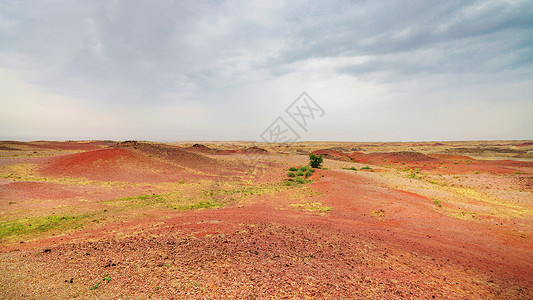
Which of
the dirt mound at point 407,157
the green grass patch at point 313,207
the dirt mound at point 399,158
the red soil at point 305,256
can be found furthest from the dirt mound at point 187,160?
the dirt mound at point 407,157

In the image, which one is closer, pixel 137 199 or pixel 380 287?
pixel 380 287

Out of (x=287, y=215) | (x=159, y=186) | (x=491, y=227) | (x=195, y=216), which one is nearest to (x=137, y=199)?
(x=159, y=186)

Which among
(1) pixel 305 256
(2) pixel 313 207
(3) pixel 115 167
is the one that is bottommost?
(2) pixel 313 207

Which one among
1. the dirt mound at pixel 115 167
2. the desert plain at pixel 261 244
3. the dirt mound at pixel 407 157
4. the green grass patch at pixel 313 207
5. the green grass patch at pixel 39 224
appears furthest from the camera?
the dirt mound at pixel 407 157

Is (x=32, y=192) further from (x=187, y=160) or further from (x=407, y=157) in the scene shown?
(x=407, y=157)

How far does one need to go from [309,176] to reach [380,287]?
1922 cm

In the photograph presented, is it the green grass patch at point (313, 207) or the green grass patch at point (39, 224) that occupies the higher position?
the green grass patch at point (39, 224)

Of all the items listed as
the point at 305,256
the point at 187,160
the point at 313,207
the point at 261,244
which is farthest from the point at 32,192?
the point at 187,160

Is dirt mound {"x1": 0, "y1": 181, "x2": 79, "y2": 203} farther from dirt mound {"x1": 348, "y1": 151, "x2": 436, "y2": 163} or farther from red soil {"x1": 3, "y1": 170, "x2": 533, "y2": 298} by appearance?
dirt mound {"x1": 348, "y1": 151, "x2": 436, "y2": 163}

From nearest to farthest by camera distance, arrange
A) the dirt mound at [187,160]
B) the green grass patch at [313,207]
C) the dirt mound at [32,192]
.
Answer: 1. the green grass patch at [313,207]
2. the dirt mound at [32,192]
3. the dirt mound at [187,160]

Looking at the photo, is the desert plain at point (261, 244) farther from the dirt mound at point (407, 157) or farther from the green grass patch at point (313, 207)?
the dirt mound at point (407, 157)

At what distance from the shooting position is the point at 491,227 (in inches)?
393

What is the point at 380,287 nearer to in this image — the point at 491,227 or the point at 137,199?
the point at 491,227

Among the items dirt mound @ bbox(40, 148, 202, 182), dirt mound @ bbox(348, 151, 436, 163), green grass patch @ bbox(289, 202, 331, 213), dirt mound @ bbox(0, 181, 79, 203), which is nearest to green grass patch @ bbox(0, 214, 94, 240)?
dirt mound @ bbox(0, 181, 79, 203)
